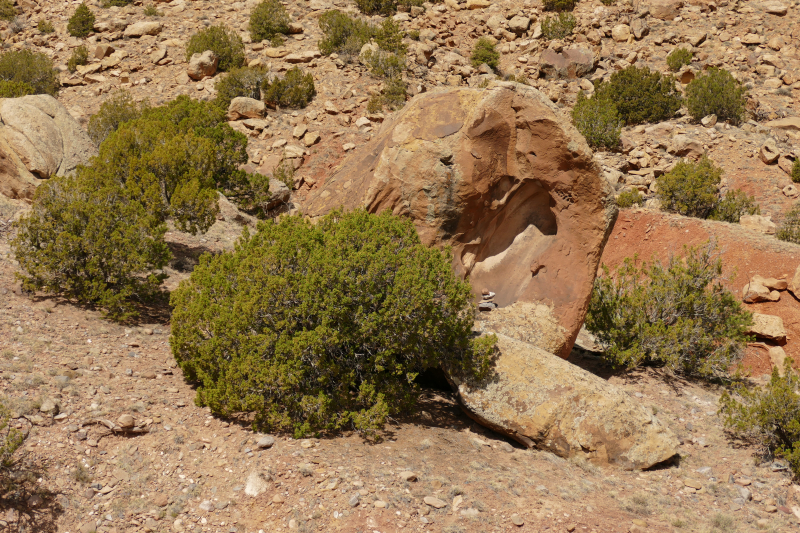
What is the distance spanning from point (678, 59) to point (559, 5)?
606 centimetres

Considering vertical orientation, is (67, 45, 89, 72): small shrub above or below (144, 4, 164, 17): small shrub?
below

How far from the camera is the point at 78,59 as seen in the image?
77.7 ft

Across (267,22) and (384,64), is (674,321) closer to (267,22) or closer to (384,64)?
(384,64)

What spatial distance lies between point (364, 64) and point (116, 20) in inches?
433

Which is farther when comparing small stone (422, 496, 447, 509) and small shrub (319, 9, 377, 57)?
small shrub (319, 9, 377, 57)

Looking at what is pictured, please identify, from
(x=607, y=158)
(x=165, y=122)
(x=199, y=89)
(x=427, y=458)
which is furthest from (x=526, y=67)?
(x=427, y=458)

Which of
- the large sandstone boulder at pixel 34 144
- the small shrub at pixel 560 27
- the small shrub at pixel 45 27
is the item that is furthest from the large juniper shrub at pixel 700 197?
the small shrub at pixel 45 27

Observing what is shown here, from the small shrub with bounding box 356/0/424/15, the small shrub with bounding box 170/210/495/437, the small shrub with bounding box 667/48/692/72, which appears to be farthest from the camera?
the small shrub with bounding box 356/0/424/15

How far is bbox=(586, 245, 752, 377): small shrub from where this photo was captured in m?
10.2

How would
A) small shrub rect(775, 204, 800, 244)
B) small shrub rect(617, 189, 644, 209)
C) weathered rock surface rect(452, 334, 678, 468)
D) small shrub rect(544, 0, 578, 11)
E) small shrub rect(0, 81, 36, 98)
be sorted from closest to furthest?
weathered rock surface rect(452, 334, 678, 468)
small shrub rect(0, 81, 36, 98)
small shrub rect(775, 204, 800, 244)
small shrub rect(617, 189, 644, 209)
small shrub rect(544, 0, 578, 11)

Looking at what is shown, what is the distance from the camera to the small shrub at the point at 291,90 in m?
21.3

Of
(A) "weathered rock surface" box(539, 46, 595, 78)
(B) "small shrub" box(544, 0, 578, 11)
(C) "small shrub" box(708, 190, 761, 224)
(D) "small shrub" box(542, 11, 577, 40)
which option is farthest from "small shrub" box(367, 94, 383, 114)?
(B) "small shrub" box(544, 0, 578, 11)

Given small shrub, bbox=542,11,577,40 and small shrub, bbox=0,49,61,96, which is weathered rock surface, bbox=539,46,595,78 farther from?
small shrub, bbox=0,49,61,96

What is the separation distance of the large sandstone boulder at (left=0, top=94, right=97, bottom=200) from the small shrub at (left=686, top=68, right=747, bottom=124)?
19.9 m
